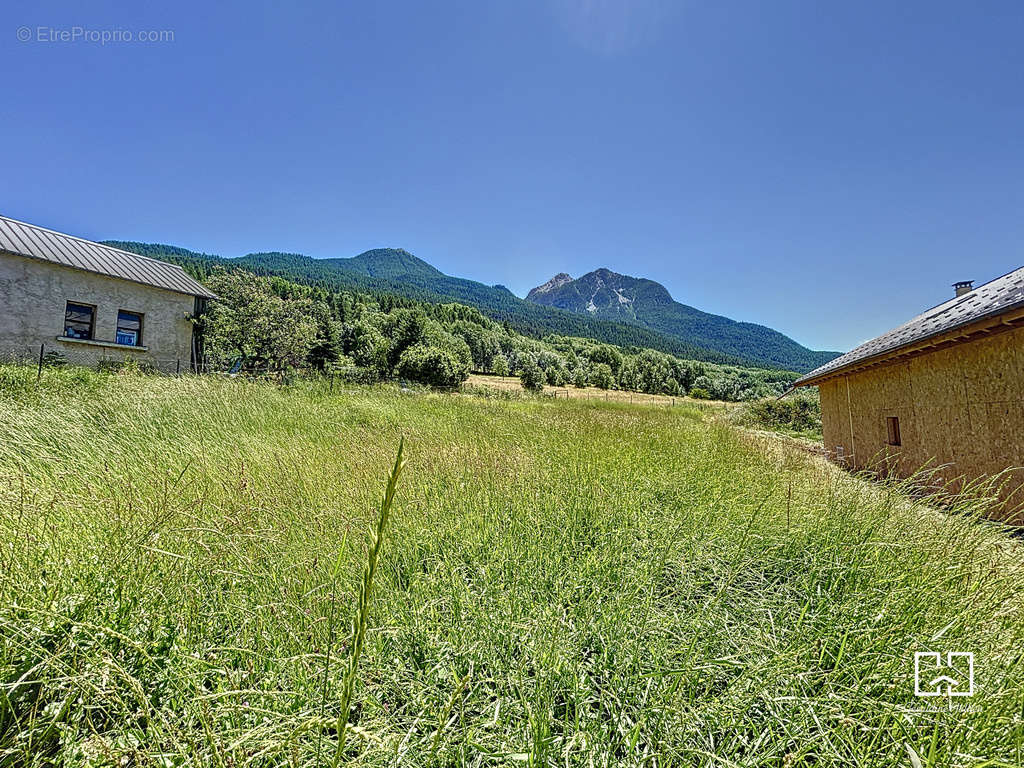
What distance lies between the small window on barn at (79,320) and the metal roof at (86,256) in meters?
1.31

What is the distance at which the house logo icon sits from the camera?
1.48 meters

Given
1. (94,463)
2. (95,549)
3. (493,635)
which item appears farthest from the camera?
(94,463)

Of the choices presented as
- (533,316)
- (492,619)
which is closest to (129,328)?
(492,619)

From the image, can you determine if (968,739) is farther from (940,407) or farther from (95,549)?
(940,407)

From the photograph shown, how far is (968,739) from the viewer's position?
1.33 m

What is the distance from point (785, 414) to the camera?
73.8ft

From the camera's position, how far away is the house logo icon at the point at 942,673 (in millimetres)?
1481

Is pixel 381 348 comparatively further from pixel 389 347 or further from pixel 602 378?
pixel 602 378

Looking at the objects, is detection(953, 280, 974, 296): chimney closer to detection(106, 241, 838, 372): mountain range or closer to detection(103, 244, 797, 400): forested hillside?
detection(103, 244, 797, 400): forested hillside

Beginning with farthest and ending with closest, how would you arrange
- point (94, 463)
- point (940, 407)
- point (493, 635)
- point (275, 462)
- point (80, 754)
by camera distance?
1. point (940, 407)
2. point (275, 462)
3. point (94, 463)
4. point (493, 635)
5. point (80, 754)

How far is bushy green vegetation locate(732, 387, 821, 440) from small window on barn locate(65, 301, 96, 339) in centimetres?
2779

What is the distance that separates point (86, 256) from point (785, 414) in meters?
31.8

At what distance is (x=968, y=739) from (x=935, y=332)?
7135 millimetres

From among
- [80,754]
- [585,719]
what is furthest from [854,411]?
[80,754]
